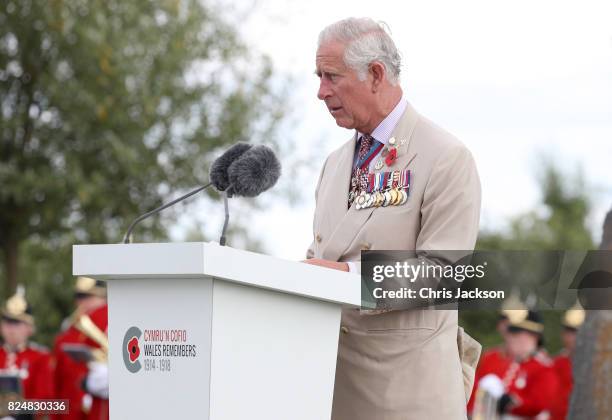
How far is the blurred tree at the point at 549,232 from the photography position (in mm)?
24375

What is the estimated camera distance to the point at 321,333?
3148 mm

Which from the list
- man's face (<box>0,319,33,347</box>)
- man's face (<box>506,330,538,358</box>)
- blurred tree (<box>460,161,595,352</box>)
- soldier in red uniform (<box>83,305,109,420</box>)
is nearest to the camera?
soldier in red uniform (<box>83,305,109,420</box>)

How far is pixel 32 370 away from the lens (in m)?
12.2

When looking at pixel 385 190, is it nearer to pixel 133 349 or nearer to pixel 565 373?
pixel 133 349

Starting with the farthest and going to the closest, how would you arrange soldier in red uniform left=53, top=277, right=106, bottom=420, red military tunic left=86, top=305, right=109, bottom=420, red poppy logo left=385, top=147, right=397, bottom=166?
soldier in red uniform left=53, top=277, right=106, bottom=420
red military tunic left=86, top=305, right=109, bottom=420
red poppy logo left=385, top=147, right=397, bottom=166

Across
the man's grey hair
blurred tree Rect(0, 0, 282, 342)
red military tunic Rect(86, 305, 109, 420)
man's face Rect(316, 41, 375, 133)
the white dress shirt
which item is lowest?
red military tunic Rect(86, 305, 109, 420)

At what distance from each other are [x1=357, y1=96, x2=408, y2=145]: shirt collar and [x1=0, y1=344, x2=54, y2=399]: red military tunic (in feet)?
29.0

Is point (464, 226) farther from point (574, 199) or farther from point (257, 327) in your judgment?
point (574, 199)

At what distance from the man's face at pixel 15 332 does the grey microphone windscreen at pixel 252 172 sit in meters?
9.82

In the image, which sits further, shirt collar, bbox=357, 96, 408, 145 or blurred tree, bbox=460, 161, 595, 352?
blurred tree, bbox=460, 161, 595, 352

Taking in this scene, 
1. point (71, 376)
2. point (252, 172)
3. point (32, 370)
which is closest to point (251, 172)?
point (252, 172)

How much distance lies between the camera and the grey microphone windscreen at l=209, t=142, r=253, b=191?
3.43 m

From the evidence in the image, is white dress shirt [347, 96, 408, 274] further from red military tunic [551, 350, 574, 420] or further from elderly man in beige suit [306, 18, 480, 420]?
red military tunic [551, 350, 574, 420]

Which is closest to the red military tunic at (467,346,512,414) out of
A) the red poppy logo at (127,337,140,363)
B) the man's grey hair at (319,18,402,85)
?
the man's grey hair at (319,18,402,85)
